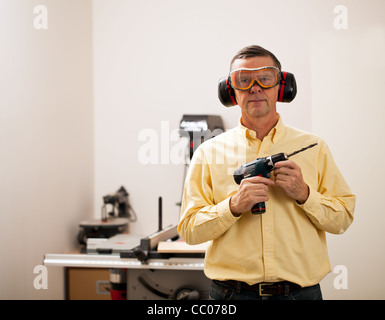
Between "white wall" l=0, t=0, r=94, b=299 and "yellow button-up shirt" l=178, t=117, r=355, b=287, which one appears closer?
"yellow button-up shirt" l=178, t=117, r=355, b=287

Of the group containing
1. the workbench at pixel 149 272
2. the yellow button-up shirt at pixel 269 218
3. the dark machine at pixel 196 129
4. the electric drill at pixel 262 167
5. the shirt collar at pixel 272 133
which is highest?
the dark machine at pixel 196 129

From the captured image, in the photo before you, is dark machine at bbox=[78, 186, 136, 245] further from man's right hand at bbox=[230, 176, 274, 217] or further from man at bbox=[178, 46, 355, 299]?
man's right hand at bbox=[230, 176, 274, 217]

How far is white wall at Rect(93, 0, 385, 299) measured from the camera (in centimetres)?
298

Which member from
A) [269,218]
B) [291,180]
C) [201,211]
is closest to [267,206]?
[269,218]

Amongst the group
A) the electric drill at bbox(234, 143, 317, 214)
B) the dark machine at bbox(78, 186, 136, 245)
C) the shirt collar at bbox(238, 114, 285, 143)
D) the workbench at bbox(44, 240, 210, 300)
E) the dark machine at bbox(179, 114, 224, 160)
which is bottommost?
the workbench at bbox(44, 240, 210, 300)

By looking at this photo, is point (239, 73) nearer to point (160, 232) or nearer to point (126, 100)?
point (160, 232)

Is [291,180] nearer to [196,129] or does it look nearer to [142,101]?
[196,129]

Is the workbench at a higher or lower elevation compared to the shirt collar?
lower

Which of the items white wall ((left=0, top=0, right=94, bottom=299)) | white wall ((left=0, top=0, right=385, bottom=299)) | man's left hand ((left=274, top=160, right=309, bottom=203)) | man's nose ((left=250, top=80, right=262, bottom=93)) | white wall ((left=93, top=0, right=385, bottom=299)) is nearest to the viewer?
man's left hand ((left=274, top=160, right=309, bottom=203))

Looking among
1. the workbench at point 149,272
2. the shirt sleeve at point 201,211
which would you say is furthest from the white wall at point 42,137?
the shirt sleeve at point 201,211

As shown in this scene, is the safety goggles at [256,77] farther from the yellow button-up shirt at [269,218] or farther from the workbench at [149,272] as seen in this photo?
the workbench at [149,272]

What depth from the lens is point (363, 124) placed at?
297 cm

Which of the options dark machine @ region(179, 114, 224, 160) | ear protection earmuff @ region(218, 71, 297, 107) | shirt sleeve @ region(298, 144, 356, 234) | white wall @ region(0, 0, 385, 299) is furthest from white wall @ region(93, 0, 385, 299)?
shirt sleeve @ region(298, 144, 356, 234)

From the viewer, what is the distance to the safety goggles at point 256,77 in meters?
1.56
